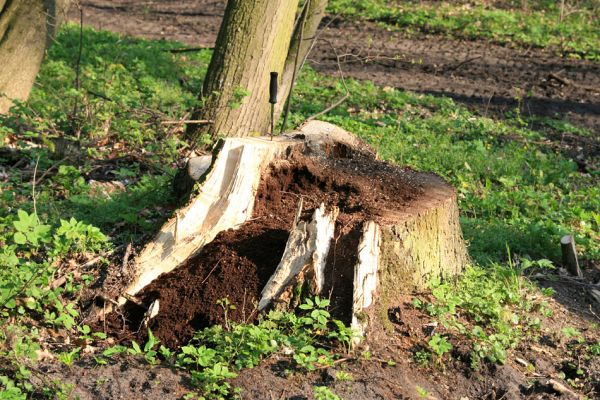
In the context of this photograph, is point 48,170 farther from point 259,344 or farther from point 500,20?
point 500,20

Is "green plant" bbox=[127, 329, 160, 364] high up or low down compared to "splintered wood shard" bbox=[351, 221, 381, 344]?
down

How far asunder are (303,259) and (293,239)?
0.48 ft

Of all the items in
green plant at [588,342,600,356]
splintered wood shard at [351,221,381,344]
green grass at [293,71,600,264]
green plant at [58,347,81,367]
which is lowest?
green plant at [588,342,600,356]

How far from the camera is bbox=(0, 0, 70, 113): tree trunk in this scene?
8.20 m

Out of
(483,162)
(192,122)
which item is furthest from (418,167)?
(192,122)

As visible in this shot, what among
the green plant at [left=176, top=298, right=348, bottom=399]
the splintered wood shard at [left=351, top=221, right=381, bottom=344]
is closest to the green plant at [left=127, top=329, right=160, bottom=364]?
the green plant at [left=176, top=298, right=348, bottom=399]

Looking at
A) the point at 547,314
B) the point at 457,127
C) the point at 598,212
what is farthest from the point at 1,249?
the point at 457,127

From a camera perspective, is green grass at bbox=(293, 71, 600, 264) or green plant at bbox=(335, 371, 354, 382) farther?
green grass at bbox=(293, 71, 600, 264)

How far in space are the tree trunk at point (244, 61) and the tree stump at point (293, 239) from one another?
6.77ft

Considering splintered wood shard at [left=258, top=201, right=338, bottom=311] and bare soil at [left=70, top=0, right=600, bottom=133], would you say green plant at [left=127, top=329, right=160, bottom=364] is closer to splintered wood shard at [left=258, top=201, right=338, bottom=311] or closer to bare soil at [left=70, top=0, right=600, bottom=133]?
splintered wood shard at [left=258, top=201, right=338, bottom=311]

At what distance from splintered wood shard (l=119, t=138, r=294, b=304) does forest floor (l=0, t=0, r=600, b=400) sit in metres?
0.25

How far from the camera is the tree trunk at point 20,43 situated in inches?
323

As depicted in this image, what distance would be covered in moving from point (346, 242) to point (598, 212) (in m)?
3.82

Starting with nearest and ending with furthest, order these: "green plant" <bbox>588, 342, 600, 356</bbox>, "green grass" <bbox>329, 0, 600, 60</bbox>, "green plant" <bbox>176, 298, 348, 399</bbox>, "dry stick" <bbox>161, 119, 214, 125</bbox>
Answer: "green plant" <bbox>176, 298, 348, 399</bbox> < "green plant" <bbox>588, 342, 600, 356</bbox> < "dry stick" <bbox>161, 119, 214, 125</bbox> < "green grass" <bbox>329, 0, 600, 60</bbox>
